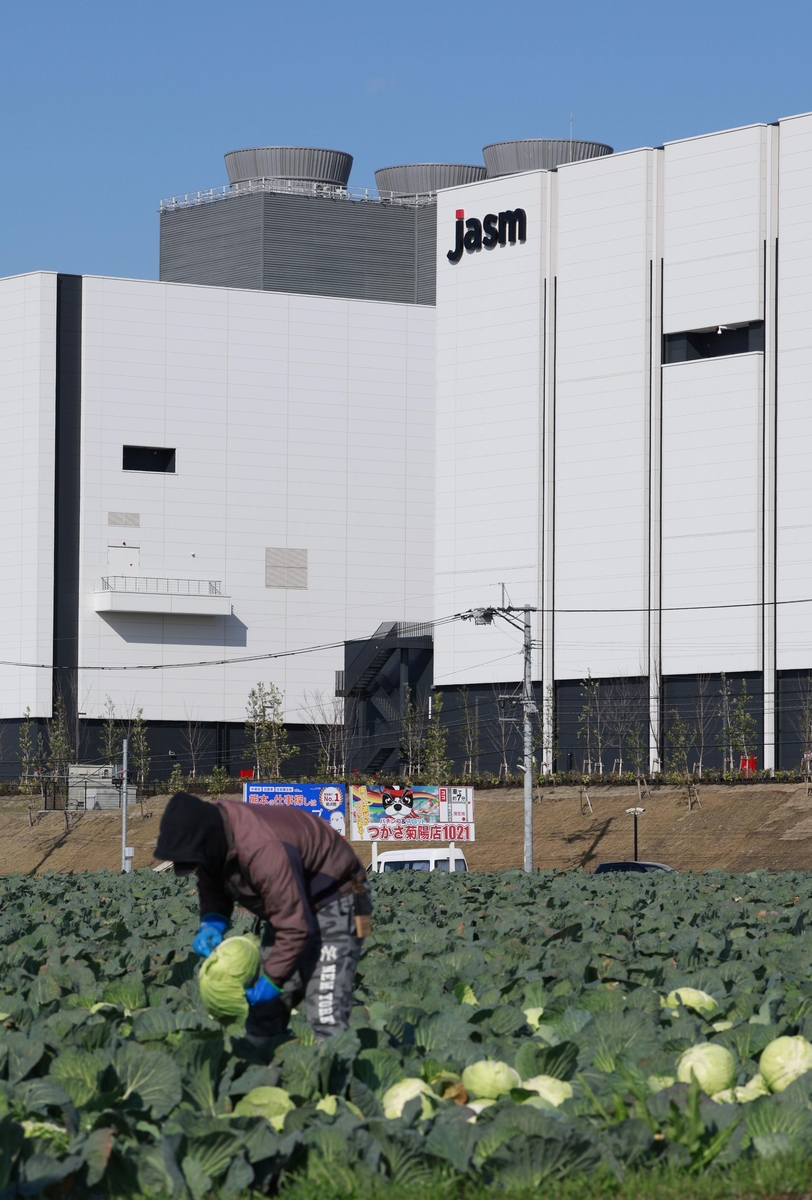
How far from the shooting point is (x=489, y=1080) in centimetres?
779

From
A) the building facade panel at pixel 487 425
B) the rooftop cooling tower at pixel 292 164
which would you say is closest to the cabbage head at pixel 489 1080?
the building facade panel at pixel 487 425

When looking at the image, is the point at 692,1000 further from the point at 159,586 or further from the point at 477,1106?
the point at 159,586

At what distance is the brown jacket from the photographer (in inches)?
319

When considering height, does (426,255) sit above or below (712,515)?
above

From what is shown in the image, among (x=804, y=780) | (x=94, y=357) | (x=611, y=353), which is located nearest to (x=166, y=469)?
(x=94, y=357)

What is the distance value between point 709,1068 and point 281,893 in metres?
2.37

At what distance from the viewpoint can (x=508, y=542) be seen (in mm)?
77125

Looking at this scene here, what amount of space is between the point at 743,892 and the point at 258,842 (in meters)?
16.0

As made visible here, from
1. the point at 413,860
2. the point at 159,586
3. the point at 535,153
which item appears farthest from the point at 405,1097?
the point at 535,153

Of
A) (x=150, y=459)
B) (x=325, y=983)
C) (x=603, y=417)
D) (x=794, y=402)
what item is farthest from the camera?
(x=150, y=459)

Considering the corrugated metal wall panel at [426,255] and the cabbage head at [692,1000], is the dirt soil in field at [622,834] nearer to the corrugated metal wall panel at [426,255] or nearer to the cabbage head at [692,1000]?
the corrugated metal wall panel at [426,255]

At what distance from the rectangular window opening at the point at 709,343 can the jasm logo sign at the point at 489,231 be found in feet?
33.5

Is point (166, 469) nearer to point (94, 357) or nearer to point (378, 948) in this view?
point (94, 357)

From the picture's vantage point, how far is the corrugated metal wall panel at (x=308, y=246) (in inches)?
3730
